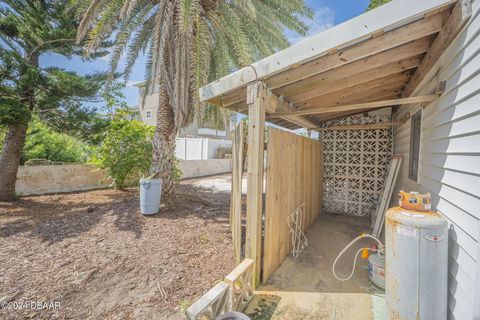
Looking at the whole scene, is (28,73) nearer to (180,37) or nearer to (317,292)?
(180,37)

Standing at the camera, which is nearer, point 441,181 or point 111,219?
point 441,181

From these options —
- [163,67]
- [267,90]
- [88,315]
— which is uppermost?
[163,67]

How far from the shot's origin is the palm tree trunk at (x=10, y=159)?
6.32 metres

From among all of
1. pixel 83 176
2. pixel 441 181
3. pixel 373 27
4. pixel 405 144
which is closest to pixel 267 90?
pixel 373 27

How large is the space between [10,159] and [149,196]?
478 cm

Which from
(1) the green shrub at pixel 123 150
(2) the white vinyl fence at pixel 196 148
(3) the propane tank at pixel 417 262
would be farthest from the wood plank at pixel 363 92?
(2) the white vinyl fence at pixel 196 148

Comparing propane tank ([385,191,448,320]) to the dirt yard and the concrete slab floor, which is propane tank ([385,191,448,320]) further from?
the dirt yard

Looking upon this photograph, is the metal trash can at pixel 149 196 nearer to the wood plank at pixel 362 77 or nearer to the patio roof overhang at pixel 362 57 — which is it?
the patio roof overhang at pixel 362 57

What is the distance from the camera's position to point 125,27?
5.31 meters

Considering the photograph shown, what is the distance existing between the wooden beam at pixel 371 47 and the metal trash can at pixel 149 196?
3823 millimetres

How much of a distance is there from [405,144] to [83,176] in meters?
9.97

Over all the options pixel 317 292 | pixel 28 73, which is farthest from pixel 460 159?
pixel 28 73

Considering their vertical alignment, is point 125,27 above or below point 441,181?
above

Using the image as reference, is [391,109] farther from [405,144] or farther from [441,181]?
[441,181]
